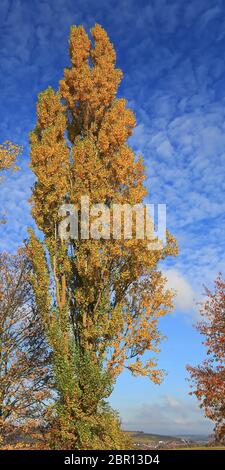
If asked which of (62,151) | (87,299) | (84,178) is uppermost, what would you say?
(62,151)

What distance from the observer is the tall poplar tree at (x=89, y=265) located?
14.8 metres

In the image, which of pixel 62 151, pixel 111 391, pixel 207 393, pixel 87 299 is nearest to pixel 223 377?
pixel 207 393

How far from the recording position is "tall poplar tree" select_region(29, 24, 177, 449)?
1480cm

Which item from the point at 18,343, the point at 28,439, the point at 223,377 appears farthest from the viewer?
the point at 18,343

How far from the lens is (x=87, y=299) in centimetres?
1620

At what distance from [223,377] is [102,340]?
4446 millimetres

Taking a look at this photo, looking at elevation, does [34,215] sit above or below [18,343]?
above

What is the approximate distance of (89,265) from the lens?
16234 millimetres

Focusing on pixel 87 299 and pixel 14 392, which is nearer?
pixel 87 299

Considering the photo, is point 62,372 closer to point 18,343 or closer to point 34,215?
point 18,343

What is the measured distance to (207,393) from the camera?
1611 centimetres
